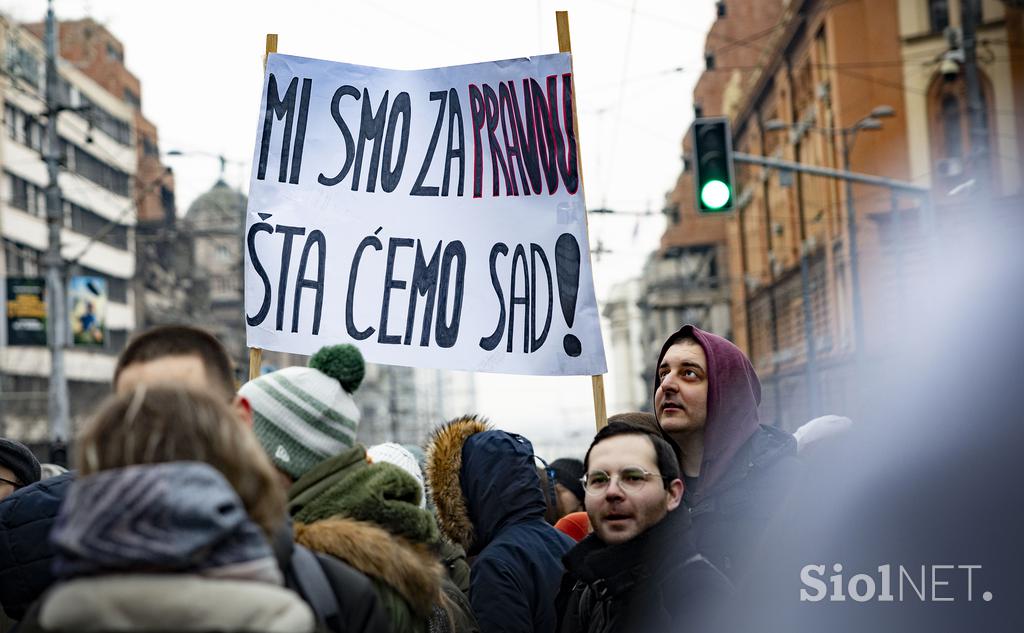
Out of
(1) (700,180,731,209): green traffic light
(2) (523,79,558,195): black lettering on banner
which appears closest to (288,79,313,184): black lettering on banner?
(2) (523,79,558,195): black lettering on banner

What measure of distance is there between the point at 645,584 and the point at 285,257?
232 cm

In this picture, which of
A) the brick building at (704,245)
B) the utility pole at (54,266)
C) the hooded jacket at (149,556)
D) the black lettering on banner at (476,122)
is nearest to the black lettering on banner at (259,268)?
the black lettering on banner at (476,122)

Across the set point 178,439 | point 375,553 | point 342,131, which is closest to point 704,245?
point 342,131

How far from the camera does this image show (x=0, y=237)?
153ft

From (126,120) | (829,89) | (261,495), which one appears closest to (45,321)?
(829,89)

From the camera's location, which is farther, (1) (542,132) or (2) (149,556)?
(1) (542,132)

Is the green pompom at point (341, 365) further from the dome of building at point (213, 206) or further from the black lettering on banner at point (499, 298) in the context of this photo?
the dome of building at point (213, 206)

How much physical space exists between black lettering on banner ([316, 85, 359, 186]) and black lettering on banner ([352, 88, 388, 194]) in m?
0.03

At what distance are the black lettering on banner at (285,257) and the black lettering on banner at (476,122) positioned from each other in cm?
78

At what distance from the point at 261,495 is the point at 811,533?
1.53 metres

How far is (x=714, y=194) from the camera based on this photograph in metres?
13.0

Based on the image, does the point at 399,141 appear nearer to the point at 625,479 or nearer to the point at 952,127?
the point at 625,479

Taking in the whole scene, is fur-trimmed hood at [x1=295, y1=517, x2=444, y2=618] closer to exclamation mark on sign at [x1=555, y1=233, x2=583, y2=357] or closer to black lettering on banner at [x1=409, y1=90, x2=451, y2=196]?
exclamation mark on sign at [x1=555, y1=233, x2=583, y2=357]

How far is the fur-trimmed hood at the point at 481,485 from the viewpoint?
4586mm
